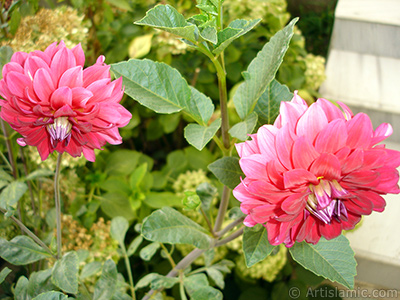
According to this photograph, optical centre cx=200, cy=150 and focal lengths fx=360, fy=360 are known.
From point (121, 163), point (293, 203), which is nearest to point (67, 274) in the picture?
point (293, 203)

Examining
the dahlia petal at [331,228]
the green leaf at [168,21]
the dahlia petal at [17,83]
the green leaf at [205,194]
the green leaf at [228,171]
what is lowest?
the green leaf at [205,194]

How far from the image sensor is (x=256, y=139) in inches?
14.1

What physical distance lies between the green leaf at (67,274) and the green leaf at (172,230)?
4.2 inches

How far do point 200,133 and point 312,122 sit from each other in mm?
134

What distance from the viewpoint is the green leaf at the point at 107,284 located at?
0.52 m

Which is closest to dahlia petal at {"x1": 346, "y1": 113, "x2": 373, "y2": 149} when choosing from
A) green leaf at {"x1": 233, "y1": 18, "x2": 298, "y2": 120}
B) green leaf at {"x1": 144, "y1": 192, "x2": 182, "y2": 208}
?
green leaf at {"x1": 233, "y1": 18, "x2": 298, "y2": 120}

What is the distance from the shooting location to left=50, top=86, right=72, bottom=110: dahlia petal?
1.19 ft

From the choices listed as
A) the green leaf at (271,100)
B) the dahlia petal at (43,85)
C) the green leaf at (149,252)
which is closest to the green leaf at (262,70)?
the green leaf at (271,100)

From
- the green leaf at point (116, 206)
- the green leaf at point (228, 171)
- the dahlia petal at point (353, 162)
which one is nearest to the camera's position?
the dahlia petal at point (353, 162)

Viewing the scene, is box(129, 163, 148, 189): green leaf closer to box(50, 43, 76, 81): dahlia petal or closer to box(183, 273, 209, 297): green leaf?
box(183, 273, 209, 297): green leaf

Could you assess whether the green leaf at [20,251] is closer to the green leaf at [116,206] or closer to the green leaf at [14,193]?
the green leaf at [14,193]

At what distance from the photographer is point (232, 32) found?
1.22 feet

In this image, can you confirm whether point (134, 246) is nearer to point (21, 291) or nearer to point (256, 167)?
point (21, 291)

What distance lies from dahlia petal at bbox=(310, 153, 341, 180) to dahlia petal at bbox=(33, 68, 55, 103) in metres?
0.27
